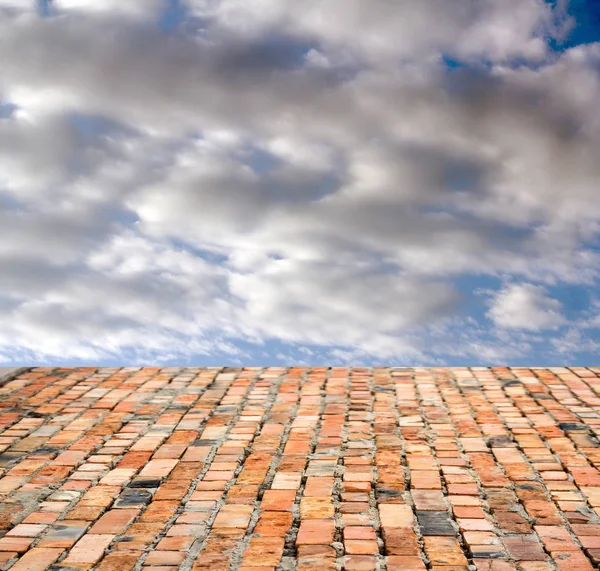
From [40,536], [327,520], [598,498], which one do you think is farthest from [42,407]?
[598,498]

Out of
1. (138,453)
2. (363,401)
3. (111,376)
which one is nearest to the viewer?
(138,453)

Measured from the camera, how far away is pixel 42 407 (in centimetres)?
679

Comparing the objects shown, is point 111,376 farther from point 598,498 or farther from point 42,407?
point 598,498

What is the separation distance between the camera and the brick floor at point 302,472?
4.12m

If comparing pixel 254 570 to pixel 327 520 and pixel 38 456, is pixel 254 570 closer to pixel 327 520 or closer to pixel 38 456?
pixel 327 520

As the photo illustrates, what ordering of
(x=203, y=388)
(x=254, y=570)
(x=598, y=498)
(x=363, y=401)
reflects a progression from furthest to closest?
1. (x=203, y=388)
2. (x=363, y=401)
3. (x=598, y=498)
4. (x=254, y=570)

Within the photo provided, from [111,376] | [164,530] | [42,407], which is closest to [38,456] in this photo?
[42,407]

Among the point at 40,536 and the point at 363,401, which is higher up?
the point at 40,536

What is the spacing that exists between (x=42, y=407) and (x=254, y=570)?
11.8 feet

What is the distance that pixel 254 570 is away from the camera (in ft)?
12.8

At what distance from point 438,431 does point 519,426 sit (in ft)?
2.27

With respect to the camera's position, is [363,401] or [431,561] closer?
[431,561]

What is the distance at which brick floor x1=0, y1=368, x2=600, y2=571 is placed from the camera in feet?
13.5

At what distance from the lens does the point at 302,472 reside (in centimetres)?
511
